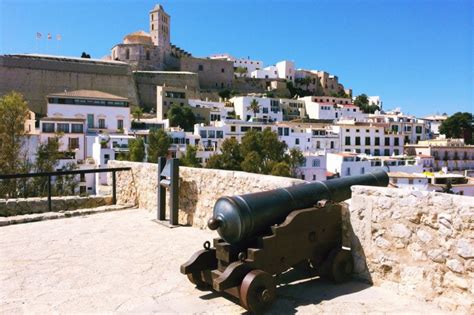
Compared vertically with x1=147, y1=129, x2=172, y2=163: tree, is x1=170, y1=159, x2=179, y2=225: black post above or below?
below

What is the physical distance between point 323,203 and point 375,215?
0.49 m

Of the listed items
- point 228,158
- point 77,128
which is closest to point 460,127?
→ point 228,158

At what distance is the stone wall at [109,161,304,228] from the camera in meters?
5.06

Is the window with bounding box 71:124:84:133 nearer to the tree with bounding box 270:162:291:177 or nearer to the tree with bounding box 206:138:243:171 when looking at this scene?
the tree with bounding box 206:138:243:171

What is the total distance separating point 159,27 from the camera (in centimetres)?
7556

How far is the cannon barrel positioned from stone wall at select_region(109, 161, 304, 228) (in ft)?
2.10

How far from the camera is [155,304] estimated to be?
3428 millimetres

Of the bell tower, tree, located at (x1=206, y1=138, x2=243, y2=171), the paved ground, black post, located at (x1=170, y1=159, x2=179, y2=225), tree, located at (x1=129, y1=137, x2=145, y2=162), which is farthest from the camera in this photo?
the bell tower

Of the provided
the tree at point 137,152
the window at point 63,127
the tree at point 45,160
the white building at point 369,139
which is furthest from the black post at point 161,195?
the white building at point 369,139

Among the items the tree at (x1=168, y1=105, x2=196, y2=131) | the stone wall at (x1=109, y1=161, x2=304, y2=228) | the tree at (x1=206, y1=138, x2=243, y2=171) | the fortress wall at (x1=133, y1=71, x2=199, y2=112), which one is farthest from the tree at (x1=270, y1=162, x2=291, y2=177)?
the fortress wall at (x1=133, y1=71, x2=199, y2=112)

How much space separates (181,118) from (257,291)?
48962mm

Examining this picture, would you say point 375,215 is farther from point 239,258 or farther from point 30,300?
point 30,300

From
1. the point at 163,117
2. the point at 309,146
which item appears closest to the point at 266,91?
the point at 163,117

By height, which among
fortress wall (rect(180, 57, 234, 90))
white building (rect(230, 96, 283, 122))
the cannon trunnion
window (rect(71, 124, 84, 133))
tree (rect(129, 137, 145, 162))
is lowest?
the cannon trunnion
